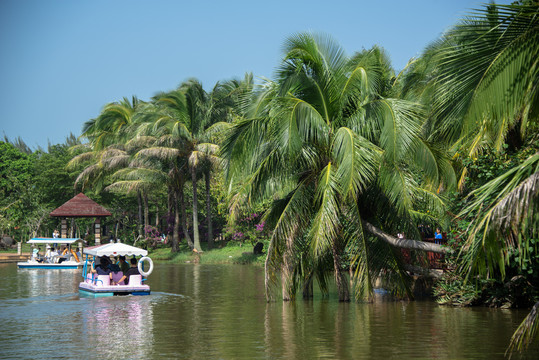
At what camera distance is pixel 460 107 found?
335 inches

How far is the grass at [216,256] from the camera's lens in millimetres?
44281

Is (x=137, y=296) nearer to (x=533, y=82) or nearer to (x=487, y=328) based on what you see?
(x=487, y=328)

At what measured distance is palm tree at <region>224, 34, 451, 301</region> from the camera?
57.7 feet

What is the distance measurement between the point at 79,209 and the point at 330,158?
34.3 m

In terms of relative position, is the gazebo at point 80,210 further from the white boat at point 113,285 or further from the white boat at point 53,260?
the white boat at point 113,285

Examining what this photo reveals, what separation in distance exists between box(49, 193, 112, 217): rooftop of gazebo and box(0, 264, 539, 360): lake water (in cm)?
2517

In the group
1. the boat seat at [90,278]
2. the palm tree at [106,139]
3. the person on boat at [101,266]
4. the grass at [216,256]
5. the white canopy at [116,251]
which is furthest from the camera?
the palm tree at [106,139]

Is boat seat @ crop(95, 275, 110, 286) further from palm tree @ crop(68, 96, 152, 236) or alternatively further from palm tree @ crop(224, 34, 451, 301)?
palm tree @ crop(68, 96, 152, 236)

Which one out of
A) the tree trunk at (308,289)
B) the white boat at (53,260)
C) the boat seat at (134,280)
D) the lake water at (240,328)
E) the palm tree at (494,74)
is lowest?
the lake water at (240,328)

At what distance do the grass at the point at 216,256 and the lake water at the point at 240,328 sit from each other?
66.4 ft

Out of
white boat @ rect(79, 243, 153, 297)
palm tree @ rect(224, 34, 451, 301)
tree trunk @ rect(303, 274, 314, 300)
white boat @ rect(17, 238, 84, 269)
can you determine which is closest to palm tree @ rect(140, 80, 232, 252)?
white boat @ rect(17, 238, 84, 269)

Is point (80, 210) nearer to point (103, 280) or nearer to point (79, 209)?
point (79, 209)

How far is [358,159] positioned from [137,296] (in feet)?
35.2

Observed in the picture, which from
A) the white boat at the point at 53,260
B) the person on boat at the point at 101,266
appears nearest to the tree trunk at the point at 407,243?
the person on boat at the point at 101,266
